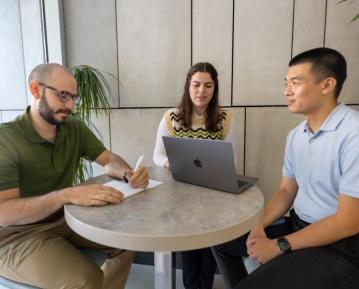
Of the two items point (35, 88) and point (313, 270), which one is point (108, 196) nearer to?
point (35, 88)

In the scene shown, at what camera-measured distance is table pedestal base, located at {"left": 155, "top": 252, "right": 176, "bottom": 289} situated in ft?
4.25

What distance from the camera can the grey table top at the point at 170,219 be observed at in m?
0.88

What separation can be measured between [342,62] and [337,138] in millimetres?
366

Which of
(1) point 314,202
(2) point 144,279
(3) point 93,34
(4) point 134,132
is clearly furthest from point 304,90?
(3) point 93,34

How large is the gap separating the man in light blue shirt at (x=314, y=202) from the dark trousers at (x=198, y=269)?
35 centimetres

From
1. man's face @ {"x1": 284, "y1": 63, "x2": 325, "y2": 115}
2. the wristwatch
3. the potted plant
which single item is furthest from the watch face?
the potted plant

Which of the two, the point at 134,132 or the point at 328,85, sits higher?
the point at 328,85

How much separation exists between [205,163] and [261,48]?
1.37 metres

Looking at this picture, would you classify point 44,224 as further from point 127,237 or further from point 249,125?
point 249,125

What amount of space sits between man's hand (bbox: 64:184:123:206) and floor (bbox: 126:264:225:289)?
123cm

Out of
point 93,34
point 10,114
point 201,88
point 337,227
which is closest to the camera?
point 337,227

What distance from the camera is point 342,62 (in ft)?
4.16

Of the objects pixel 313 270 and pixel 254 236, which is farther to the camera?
pixel 254 236

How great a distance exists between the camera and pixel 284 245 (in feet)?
3.91
